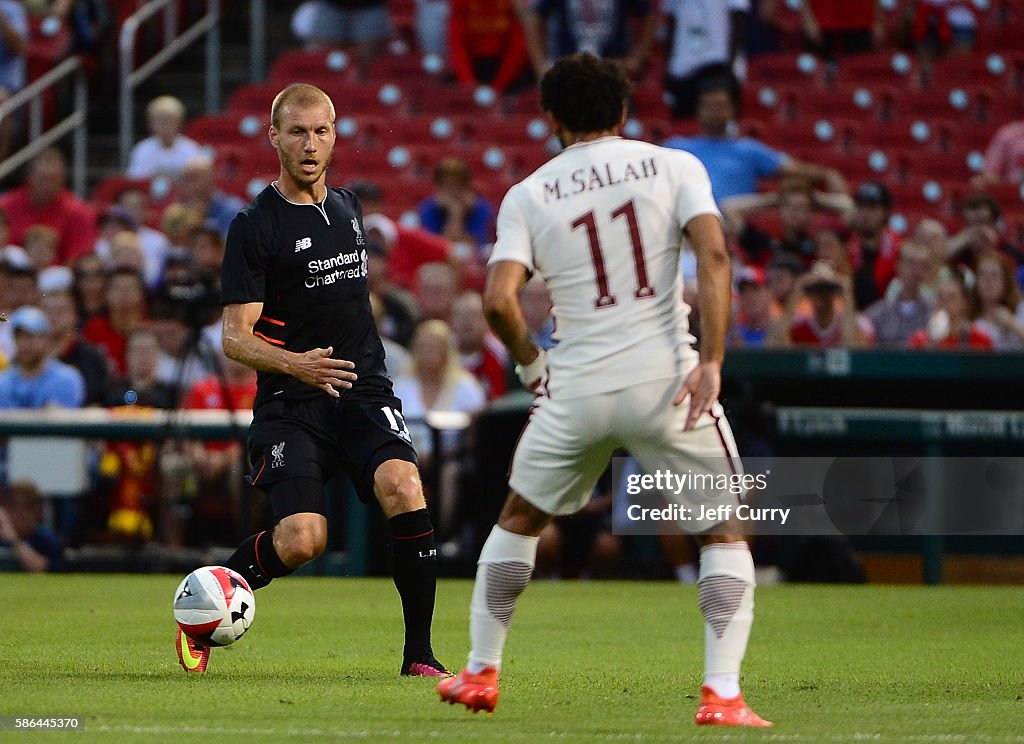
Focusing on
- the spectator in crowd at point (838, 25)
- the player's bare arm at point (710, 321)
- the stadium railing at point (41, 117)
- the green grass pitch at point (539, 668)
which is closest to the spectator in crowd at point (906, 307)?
the green grass pitch at point (539, 668)

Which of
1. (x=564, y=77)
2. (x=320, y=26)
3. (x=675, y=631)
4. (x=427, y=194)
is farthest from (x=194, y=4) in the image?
(x=564, y=77)

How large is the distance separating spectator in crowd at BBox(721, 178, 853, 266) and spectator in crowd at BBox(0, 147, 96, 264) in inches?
216

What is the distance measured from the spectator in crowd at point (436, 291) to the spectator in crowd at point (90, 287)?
2551 mm

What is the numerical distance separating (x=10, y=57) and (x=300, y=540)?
43.2ft

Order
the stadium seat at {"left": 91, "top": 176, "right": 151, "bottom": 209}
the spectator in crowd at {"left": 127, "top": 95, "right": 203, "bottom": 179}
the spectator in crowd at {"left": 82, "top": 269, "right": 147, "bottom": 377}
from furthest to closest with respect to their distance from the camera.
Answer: the stadium seat at {"left": 91, "top": 176, "right": 151, "bottom": 209} → the spectator in crowd at {"left": 127, "top": 95, "right": 203, "bottom": 179} → the spectator in crowd at {"left": 82, "top": 269, "right": 147, "bottom": 377}

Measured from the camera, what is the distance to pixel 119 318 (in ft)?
46.5

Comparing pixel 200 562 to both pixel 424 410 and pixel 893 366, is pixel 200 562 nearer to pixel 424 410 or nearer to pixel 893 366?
pixel 424 410

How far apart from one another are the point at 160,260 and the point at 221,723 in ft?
34.5

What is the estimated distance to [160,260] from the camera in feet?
50.5

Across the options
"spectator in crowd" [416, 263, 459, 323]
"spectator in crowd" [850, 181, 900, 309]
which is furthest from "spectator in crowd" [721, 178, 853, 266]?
"spectator in crowd" [416, 263, 459, 323]

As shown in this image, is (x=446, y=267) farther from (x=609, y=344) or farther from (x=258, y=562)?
(x=609, y=344)

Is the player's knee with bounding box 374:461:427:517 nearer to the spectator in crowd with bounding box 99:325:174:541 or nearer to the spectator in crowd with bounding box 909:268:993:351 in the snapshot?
the spectator in crowd with bounding box 99:325:174:541

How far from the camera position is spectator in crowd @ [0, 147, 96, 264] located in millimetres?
15891

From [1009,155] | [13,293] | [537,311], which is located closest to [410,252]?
[537,311]
